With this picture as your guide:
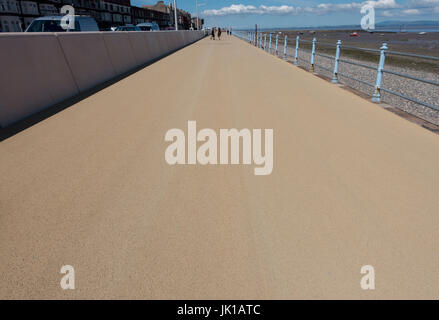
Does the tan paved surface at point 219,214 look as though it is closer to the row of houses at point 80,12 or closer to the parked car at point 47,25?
the parked car at point 47,25

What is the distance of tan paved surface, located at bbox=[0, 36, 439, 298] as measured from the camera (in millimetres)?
2414

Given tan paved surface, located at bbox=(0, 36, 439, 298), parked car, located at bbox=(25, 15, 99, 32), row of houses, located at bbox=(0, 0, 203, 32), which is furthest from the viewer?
row of houses, located at bbox=(0, 0, 203, 32)

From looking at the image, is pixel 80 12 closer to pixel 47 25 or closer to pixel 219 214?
pixel 47 25

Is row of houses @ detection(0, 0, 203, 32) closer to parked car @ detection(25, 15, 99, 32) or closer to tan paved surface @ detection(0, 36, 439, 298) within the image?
parked car @ detection(25, 15, 99, 32)

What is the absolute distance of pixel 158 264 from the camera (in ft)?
8.44

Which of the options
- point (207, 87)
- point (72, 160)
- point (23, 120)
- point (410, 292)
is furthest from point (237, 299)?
point (207, 87)

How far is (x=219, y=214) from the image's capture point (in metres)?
3.26

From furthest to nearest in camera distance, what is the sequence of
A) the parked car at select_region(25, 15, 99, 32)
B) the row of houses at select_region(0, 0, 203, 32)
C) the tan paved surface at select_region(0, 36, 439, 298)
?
the row of houses at select_region(0, 0, 203, 32)
the parked car at select_region(25, 15, 99, 32)
the tan paved surface at select_region(0, 36, 439, 298)

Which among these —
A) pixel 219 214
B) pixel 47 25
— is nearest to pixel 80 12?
pixel 47 25

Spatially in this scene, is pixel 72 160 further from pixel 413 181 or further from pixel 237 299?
pixel 413 181

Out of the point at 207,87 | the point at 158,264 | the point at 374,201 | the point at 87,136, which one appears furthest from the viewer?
the point at 207,87

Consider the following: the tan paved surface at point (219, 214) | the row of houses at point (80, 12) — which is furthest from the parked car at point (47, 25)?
the row of houses at point (80, 12)

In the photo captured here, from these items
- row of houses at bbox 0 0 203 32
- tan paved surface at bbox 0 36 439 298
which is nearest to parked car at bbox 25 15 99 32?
tan paved surface at bbox 0 36 439 298

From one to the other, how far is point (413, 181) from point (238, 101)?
4.70 m
